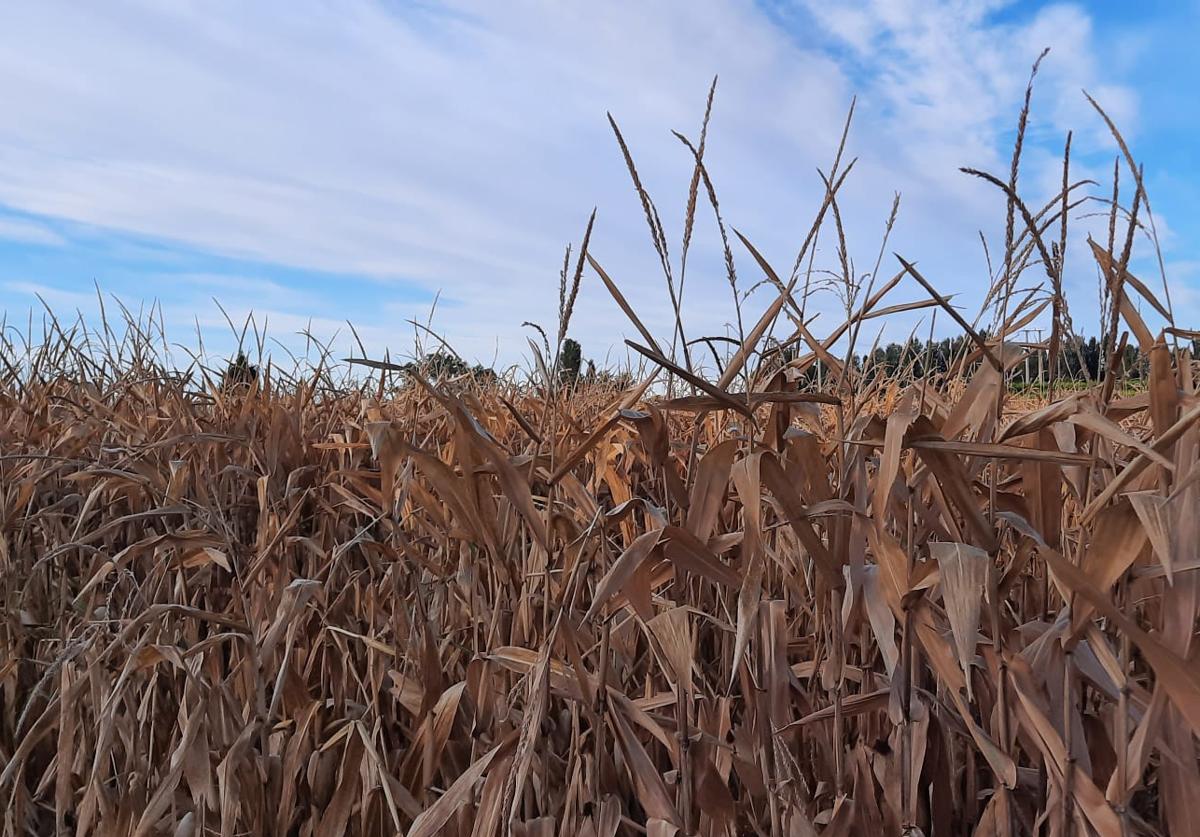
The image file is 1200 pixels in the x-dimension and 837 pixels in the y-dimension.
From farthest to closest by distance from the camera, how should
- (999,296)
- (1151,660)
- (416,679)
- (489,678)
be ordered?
(416,679)
(489,678)
(999,296)
(1151,660)

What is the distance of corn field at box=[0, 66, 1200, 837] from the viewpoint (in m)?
0.86

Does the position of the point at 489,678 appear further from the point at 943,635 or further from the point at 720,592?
the point at 943,635

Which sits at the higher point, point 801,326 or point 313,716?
point 801,326

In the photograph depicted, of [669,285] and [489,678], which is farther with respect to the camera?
[489,678]

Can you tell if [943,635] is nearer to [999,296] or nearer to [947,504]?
[947,504]

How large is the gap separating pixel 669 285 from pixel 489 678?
582 millimetres

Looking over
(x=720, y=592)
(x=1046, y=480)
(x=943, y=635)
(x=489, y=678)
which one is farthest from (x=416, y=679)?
(x=1046, y=480)

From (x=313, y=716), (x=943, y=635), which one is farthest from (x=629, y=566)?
(x=313, y=716)

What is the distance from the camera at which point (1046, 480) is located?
98 centimetres

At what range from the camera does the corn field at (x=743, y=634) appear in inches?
33.8

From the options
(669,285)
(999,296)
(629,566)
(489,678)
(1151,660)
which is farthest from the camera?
(489,678)

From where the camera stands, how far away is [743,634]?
2.78 feet

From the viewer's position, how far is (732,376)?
3.27ft

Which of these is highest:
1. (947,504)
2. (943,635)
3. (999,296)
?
(999,296)
